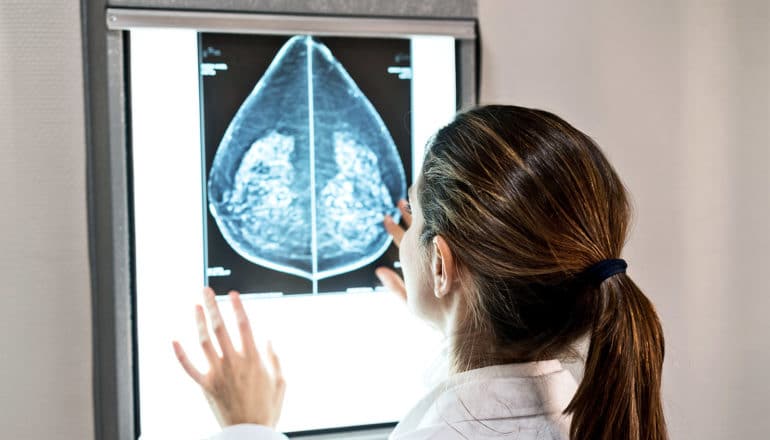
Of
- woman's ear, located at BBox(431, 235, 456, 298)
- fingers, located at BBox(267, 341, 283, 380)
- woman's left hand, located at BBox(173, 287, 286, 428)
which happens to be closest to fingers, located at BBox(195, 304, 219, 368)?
woman's left hand, located at BBox(173, 287, 286, 428)

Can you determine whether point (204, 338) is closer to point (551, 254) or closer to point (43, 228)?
point (43, 228)

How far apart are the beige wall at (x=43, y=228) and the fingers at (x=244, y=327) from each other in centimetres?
24

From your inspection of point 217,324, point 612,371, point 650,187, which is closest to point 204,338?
point 217,324

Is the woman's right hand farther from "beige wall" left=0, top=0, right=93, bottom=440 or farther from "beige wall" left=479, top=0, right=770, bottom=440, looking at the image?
"beige wall" left=0, top=0, right=93, bottom=440

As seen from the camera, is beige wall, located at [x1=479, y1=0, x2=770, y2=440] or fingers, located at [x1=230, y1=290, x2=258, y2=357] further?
beige wall, located at [x1=479, y1=0, x2=770, y2=440]

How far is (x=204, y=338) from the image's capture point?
1115 millimetres

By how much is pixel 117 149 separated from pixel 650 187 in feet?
3.43

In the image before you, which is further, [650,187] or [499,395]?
[650,187]

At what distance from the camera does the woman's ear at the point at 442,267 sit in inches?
32.2

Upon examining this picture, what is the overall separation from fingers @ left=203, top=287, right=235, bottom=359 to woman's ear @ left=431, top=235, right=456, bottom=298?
419 millimetres

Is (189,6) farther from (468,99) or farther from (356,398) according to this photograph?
(356,398)

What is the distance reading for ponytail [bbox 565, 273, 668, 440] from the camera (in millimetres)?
763

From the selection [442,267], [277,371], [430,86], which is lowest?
[277,371]

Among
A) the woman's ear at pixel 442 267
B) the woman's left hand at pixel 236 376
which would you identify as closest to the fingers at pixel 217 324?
the woman's left hand at pixel 236 376
